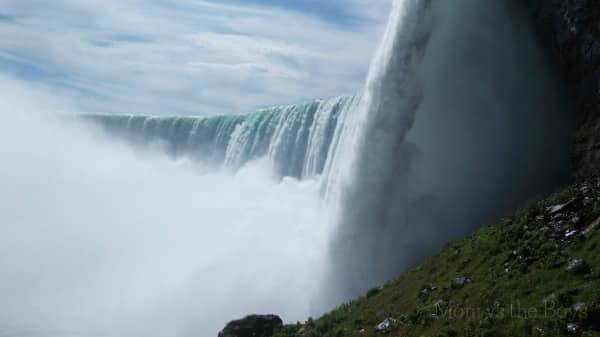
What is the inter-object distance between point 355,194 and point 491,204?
4.95 m

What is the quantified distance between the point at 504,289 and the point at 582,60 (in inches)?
373

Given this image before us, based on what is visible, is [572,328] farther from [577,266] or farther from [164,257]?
[164,257]

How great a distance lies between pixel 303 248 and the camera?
2480cm

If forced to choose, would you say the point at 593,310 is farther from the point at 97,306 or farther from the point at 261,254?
the point at 97,306

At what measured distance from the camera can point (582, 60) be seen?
55.6 feet

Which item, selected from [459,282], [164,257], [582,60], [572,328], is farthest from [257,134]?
[572,328]

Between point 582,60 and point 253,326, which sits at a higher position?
point 582,60

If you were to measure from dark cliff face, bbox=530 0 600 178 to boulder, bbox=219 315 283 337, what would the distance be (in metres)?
9.38

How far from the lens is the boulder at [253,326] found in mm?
16891

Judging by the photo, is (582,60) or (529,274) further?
(582,60)

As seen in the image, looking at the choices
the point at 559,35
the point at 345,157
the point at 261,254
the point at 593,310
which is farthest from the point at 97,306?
the point at 593,310

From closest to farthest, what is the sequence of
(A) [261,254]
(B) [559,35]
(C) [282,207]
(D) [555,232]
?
1. (D) [555,232]
2. (B) [559,35]
3. (A) [261,254]
4. (C) [282,207]

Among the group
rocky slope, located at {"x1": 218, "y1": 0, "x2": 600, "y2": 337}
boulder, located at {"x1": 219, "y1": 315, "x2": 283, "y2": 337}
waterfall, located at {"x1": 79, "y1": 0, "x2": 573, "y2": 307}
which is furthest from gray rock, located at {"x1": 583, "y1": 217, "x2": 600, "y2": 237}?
boulder, located at {"x1": 219, "y1": 315, "x2": 283, "y2": 337}

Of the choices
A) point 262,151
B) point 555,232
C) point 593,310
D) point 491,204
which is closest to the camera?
point 593,310
